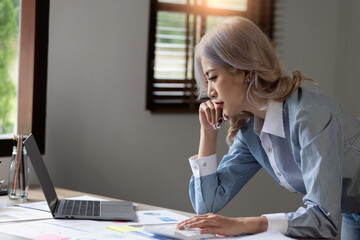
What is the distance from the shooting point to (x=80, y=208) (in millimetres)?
1853

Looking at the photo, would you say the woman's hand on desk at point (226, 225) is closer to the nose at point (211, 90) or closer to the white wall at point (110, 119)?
the nose at point (211, 90)

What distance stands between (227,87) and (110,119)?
0.98 metres

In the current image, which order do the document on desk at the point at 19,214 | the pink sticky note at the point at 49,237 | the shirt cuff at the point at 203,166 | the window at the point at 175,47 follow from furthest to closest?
the window at the point at 175,47
the shirt cuff at the point at 203,166
the document on desk at the point at 19,214
the pink sticky note at the point at 49,237

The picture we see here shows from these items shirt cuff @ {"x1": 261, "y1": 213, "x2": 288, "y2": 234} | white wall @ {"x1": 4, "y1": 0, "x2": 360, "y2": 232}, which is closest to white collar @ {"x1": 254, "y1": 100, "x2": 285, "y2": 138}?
shirt cuff @ {"x1": 261, "y1": 213, "x2": 288, "y2": 234}

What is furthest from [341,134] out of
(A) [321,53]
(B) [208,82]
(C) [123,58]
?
(A) [321,53]

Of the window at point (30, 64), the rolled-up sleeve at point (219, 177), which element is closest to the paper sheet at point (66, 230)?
the rolled-up sleeve at point (219, 177)

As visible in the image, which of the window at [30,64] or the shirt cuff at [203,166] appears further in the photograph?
the window at [30,64]

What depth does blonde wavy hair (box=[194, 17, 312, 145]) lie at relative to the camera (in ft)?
5.80

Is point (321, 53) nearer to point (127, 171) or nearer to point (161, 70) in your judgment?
point (161, 70)

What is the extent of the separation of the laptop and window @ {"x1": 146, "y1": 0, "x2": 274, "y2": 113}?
0.98 meters

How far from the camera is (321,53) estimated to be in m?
3.56

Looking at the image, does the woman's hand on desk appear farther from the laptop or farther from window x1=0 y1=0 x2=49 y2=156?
window x1=0 y1=0 x2=49 y2=156

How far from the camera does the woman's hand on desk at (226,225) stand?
1528mm

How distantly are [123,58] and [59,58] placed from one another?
1.06 feet
